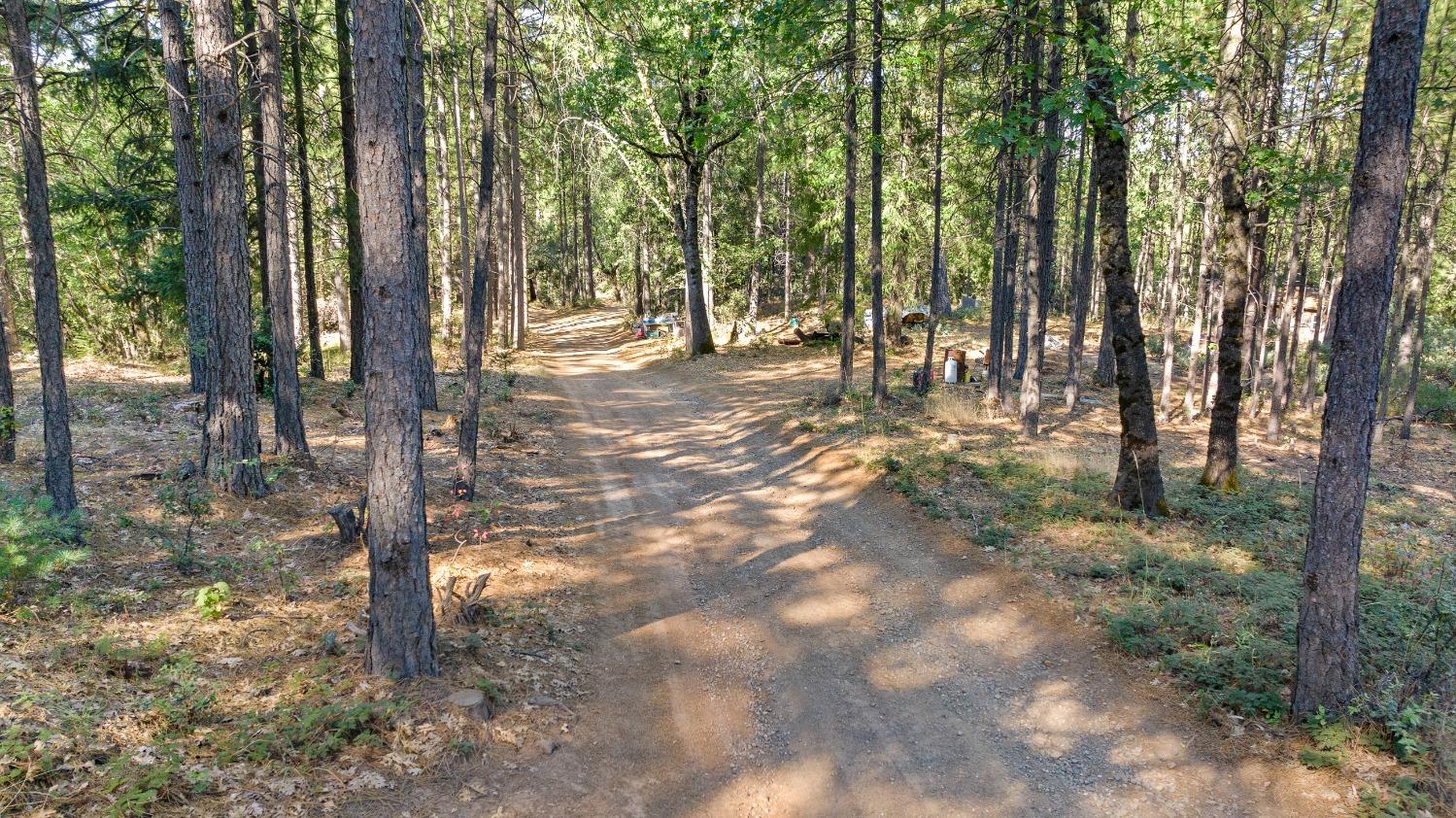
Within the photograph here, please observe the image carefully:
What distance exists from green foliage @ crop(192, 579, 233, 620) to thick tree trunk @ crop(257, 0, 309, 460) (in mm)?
4486

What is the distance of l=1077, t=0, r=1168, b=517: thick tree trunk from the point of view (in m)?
9.41

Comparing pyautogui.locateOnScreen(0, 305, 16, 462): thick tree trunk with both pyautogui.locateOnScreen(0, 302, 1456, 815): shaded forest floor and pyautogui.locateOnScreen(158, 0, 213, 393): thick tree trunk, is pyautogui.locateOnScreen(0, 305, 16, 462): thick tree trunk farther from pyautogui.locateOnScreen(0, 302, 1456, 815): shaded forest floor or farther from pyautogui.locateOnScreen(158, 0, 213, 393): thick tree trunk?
pyautogui.locateOnScreen(158, 0, 213, 393): thick tree trunk

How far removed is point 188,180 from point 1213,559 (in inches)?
656

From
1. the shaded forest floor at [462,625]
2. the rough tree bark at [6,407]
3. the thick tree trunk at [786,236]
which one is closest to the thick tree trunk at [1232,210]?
the shaded forest floor at [462,625]

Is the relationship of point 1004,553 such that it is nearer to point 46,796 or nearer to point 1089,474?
point 1089,474

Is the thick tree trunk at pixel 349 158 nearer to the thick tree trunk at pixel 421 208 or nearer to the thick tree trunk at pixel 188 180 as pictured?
the thick tree trunk at pixel 421 208

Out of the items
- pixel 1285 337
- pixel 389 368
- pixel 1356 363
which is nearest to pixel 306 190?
pixel 389 368

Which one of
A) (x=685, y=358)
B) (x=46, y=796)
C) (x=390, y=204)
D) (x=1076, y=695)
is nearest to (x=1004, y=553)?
(x=1076, y=695)

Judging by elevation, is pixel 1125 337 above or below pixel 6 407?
above

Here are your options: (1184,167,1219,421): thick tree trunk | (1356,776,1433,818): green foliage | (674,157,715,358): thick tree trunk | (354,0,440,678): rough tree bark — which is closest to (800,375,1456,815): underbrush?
(1356,776,1433,818): green foliage

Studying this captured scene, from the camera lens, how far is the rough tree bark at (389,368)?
213 inches

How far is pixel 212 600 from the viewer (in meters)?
6.48

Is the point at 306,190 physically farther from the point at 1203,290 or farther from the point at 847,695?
the point at 1203,290

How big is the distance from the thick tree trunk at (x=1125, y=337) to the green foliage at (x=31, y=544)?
11.4 meters
